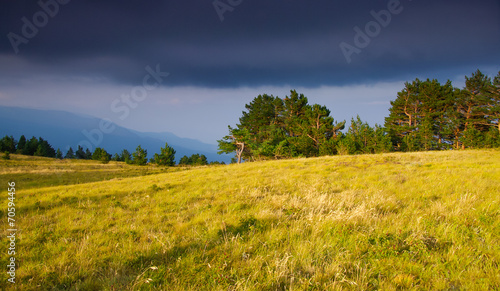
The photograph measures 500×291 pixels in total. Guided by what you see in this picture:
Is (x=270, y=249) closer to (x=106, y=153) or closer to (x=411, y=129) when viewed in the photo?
(x=411, y=129)

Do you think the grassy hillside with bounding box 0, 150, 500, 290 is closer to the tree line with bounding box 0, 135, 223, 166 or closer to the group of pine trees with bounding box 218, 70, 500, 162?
the group of pine trees with bounding box 218, 70, 500, 162

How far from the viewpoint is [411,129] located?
43.3 metres

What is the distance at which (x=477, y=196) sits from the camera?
5.76m

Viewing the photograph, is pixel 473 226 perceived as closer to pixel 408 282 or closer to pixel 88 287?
pixel 408 282

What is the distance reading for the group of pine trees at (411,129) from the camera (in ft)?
123

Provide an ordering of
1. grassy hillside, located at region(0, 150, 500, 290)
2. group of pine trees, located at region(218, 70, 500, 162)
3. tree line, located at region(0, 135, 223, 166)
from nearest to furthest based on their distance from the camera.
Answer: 1. grassy hillside, located at region(0, 150, 500, 290)
2. group of pine trees, located at region(218, 70, 500, 162)
3. tree line, located at region(0, 135, 223, 166)

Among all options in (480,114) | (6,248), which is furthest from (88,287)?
(480,114)

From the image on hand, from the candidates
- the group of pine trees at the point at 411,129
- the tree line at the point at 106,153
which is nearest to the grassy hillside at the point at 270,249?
the group of pine trees at the point at 411,129

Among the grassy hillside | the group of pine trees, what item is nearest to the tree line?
the group of pine trees

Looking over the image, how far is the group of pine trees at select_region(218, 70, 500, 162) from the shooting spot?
123ft

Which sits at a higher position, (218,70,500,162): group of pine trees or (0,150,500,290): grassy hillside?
(218,70,500,162): group of pine trees

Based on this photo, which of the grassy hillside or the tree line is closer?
the grassy hillside

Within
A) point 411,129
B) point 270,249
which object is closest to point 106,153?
point 270,249

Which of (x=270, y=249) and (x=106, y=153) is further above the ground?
(x=106, y=153)
